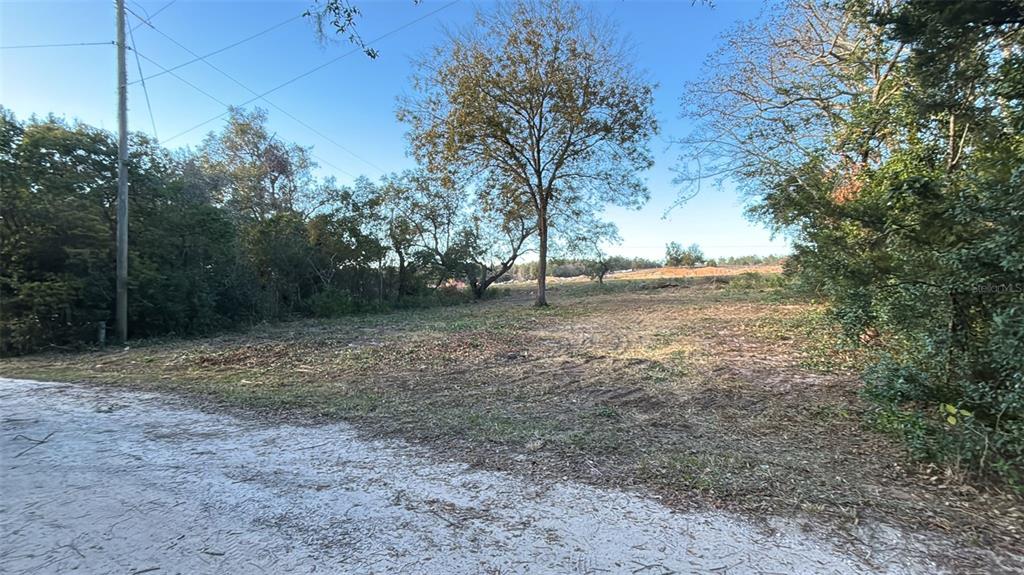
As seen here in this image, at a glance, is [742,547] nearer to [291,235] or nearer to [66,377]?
[66,377]

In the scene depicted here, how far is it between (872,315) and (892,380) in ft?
1.89

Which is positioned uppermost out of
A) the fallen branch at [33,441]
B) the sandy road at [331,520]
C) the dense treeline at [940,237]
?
the dense treeline at [940,237]

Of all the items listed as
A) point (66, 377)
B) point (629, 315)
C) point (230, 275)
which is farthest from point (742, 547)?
point (230, 275)

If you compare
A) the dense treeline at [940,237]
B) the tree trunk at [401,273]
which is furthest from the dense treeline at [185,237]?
the dense treeline at [940,237]

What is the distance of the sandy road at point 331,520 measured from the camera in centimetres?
196

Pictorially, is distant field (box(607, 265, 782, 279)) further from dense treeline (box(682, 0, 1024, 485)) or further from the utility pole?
the utility pole

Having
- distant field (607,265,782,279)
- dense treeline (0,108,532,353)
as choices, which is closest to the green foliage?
distant field (607,265,782,279)

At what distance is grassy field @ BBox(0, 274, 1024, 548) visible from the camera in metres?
2.55

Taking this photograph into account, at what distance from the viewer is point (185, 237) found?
1096 centimetres

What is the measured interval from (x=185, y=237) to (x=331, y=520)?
1159 cm

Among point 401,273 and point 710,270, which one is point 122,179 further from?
point 710,270

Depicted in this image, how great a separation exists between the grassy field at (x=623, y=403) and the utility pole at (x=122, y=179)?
102 cm

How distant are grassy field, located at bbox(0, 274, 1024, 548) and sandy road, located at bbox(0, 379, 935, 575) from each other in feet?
1.07

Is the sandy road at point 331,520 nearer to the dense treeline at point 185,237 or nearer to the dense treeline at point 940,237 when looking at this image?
the dense treeline at point 940,237
